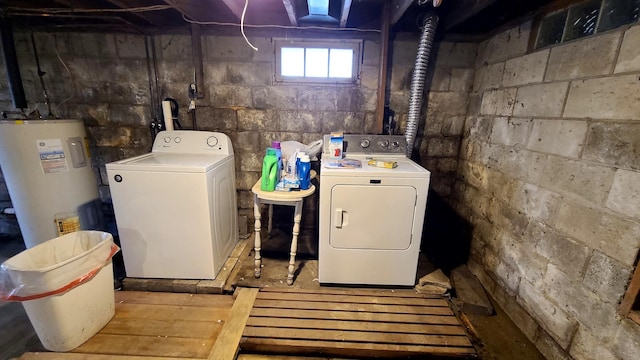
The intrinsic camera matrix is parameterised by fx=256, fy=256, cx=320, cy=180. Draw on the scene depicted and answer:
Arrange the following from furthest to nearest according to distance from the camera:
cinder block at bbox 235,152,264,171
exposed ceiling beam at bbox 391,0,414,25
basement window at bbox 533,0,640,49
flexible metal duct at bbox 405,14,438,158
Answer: cinder block at bbox 235,152,264,171
flexible metal duct at bbox 405,14,438,158
exposed ceiling beam at bbox 391,0,414,25
basement window at bbox 533,0,640,49

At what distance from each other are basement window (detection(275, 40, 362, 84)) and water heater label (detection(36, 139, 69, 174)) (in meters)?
1.82

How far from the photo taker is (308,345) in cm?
147

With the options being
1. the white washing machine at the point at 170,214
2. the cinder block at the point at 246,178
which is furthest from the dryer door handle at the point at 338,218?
the cinder block at the point at 246,178

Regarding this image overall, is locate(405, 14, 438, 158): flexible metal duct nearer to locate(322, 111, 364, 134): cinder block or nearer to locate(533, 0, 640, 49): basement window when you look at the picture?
locate(322, 111, 364, 134): cinder block

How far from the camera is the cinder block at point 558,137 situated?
136cm

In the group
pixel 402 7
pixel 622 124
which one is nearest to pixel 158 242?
pixel 402 7

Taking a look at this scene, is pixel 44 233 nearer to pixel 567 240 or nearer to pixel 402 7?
pixel 402 7

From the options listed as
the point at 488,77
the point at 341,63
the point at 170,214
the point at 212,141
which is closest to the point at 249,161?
the point at 212,141

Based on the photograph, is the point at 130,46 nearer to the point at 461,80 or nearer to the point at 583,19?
the point at 461,80

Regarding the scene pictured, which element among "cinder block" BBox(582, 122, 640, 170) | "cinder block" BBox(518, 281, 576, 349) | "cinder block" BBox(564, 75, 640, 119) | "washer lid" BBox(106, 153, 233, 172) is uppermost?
"cinder block" BBox(564, 75, 640, 119)

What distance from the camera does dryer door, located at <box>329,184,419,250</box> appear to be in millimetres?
1713

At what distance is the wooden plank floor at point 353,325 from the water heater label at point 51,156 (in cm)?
187

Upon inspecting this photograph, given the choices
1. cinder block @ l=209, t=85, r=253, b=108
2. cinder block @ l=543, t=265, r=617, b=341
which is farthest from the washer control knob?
cinder block @ l=543, t=265, r=617, b=341

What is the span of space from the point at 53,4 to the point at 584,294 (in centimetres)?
398
